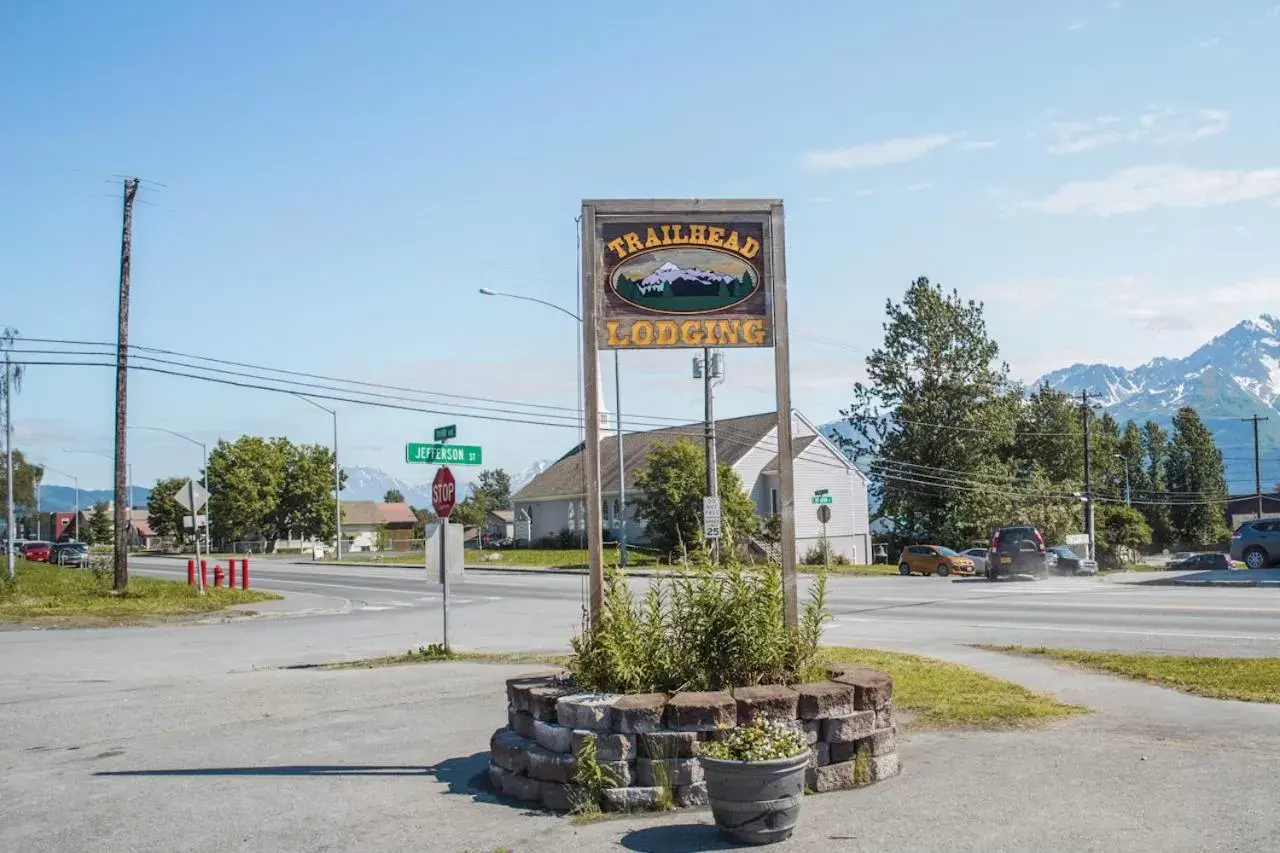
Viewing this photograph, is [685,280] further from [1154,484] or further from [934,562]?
[1154,484]

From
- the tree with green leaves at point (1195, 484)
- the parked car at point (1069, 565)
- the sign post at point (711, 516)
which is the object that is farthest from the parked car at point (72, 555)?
the tree with green leaves at point (1195, 484)

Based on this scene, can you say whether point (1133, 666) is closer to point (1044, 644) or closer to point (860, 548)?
point (1044, 644)

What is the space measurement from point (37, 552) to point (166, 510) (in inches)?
1296

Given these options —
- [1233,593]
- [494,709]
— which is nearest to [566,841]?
[494,709]

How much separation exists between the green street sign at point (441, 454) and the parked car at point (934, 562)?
31051 millimetres

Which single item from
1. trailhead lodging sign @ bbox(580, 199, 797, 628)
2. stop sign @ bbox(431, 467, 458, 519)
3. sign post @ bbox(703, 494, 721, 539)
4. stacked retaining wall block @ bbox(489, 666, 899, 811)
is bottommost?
stacked retaining wall block @ bbox(489, 666, 899, 811)

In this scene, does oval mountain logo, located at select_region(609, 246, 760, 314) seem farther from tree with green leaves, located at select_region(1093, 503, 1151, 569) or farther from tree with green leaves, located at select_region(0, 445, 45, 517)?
tree with green leaves, located at select_region(0, 445, 45, 517)

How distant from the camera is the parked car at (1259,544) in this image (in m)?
34.7

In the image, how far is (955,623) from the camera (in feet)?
66.2

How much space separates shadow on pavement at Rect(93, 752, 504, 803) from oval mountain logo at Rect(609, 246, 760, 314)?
388 centimetres

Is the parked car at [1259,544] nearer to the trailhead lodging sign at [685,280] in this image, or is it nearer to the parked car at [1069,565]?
the parked car at [1069,565]

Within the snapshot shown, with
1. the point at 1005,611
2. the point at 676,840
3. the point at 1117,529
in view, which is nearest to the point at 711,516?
the point at 1005,611

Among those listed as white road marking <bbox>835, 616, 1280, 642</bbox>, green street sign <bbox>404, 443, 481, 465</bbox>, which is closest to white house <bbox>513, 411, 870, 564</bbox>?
white road marking <bbox>835, 616, 1280, 642</bbox>

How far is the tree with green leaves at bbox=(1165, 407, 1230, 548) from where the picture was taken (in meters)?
100
